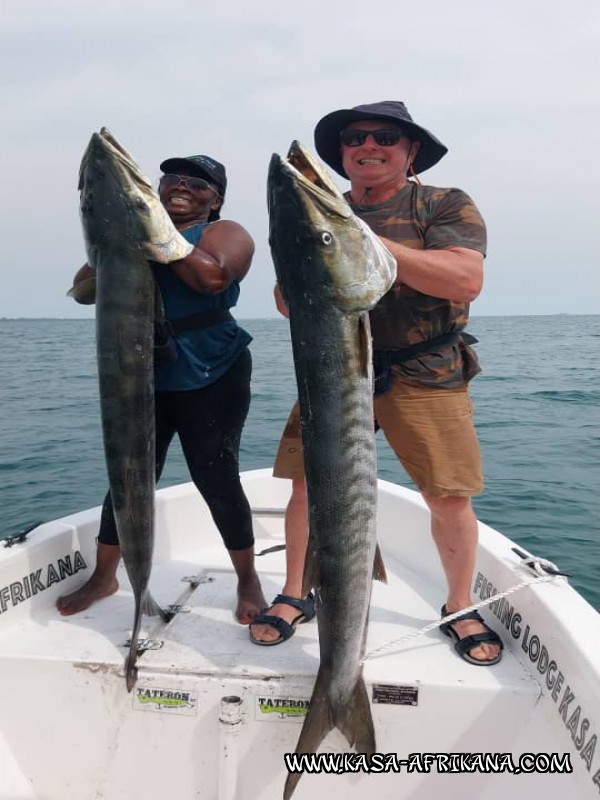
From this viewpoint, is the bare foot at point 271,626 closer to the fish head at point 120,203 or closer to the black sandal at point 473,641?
the black sandal at point 473,641

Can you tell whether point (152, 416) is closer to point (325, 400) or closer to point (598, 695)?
point (325, 400)

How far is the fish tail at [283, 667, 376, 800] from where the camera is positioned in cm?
264

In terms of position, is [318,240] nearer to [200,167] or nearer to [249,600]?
[200,167]

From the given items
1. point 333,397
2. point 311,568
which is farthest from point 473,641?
point 333,397

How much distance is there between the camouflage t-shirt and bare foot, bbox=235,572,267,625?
4.77 feet

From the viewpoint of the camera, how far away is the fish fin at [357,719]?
8.80 ft

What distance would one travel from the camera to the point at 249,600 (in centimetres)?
376

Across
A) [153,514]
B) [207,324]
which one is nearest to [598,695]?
[153,514]

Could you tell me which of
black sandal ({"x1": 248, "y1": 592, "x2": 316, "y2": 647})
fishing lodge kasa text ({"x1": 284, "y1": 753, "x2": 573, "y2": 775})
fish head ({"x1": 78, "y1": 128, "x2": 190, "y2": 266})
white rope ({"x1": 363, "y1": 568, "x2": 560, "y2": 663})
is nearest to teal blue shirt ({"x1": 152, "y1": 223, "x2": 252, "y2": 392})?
fish head ({"x1": 78, "y1": 128, "x2": 190, "y2": 266})

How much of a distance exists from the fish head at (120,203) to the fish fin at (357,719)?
1.96 metres

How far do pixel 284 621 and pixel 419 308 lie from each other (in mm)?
1707

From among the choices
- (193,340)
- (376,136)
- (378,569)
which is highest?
(376,136)

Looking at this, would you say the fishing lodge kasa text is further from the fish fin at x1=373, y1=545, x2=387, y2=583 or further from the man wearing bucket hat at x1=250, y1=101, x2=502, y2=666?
the fish fin at x1=373, y1=545, x2=387, y2=583

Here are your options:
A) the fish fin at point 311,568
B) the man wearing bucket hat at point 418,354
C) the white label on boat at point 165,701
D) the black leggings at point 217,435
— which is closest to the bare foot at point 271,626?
the man wearing bucket hat at point 418,354
